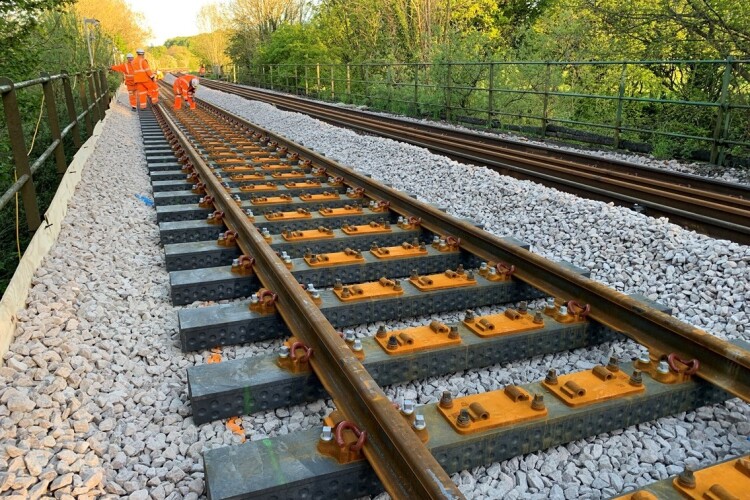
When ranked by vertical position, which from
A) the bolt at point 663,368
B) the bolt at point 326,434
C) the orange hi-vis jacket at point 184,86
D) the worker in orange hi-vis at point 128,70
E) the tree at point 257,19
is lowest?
the bolt at point 663,368

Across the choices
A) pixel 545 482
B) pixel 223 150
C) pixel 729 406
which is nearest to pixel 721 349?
pixel 729 406

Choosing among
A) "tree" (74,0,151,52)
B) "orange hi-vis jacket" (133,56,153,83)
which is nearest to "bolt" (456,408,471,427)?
"orange hi-vis jacket" (133,56,153,83)

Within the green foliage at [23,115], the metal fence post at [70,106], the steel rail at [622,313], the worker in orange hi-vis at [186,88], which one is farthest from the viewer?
the worker in orange hi-vis at [186,88]

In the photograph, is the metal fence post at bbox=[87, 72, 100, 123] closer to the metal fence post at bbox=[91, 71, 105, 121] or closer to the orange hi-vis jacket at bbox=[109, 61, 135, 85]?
the metal fence post at bbox=[91, 71, 105, 121]

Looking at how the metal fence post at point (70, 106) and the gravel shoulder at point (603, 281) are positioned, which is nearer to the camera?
the gravel shoulder at point (603, 281)

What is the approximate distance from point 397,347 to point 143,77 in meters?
16.6

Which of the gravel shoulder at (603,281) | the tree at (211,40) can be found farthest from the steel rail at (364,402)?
the tree at (211,40)

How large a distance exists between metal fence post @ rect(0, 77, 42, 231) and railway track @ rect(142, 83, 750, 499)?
966 millimetres

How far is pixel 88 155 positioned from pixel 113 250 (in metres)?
5.00

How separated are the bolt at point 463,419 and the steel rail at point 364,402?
10.2 inches

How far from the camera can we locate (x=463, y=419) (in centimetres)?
219

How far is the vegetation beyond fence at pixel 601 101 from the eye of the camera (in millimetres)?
10461

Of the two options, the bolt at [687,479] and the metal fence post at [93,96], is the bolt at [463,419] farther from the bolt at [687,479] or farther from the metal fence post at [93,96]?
the metal fence post at [93,96]

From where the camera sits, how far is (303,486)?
2.00 metres
